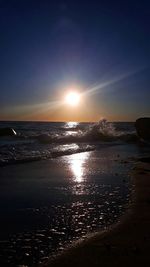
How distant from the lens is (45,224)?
6.34m

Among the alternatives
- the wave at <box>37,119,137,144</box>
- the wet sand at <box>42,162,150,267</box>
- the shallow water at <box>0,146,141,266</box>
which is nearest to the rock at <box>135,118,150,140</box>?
the wave at <box>37,119,137,144</box>

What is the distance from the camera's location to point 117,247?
17.2 ft

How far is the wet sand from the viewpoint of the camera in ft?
15.3

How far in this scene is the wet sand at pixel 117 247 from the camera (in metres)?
4.67

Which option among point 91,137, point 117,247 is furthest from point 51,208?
point 91,137

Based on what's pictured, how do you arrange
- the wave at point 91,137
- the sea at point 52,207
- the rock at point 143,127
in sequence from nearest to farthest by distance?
the sea at point 52,207
the rock at point 143,127
the wave at point 91,137

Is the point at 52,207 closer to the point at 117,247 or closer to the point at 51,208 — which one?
the point at 51,208

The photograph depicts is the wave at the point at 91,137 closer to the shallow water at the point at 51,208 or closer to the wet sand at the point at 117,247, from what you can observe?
the shallow water at the point at 51,208

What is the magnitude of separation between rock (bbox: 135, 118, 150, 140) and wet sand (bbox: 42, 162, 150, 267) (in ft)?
100

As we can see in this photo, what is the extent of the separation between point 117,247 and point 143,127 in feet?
109

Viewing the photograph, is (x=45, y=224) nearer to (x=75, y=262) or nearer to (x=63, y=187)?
(x=75, y=262)

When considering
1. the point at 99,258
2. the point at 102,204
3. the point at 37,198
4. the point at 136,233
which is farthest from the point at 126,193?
the point at 99,258

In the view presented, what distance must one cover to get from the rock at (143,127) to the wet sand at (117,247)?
30614mm

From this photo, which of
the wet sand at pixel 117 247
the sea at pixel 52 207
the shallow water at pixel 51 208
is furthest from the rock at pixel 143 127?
the wet sand at pixel 117 247
